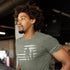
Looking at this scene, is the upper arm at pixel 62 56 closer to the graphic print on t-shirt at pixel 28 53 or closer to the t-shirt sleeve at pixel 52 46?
the t-shirt sleeve at pixel 52 46

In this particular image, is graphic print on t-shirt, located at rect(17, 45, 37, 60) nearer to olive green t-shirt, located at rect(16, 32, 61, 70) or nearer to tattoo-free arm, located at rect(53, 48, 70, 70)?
olive green t-shirt, located at rect(16, 32, 61, 70)

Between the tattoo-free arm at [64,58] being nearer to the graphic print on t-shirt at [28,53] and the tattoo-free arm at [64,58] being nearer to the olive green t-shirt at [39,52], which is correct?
the olive green t-shirt at [39,52]

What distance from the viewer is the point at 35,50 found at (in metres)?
0.75

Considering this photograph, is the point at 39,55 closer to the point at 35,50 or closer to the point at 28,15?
the point at 35,50

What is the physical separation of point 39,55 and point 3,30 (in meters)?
7.25

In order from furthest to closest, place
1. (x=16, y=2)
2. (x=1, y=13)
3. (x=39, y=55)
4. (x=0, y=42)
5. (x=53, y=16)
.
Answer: (x=0, y=42) → (x=53, y=16) → (x=1, y=13) → (x=16, y=2) → (x=39, y=55)

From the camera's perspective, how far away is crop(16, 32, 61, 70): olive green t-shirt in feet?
2.37

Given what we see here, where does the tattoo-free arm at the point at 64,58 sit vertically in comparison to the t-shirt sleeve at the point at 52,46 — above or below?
below

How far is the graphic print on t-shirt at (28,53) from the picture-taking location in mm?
756

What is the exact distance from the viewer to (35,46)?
75cm

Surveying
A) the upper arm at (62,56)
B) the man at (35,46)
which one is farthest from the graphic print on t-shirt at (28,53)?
the upper arm at (62,56)

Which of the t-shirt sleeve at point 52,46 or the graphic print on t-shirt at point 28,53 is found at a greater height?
the t-shirt sleeve at point 52,46

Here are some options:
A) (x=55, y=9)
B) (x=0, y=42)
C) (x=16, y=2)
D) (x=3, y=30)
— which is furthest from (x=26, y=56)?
(x=0, y=42)

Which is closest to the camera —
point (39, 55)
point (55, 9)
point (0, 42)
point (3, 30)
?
point (39, 55)
